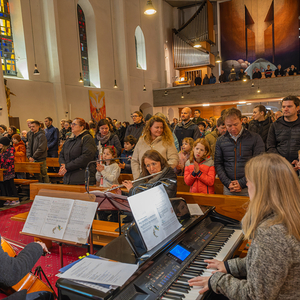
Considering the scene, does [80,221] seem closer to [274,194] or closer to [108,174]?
[274,194]

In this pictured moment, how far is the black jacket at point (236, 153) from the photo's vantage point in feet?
9.06

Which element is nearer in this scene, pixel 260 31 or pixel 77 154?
pixel 77 154

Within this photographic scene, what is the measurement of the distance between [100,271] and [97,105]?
11525 millimetres

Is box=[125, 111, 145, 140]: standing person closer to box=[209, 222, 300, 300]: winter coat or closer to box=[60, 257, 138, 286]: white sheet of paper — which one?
box=[60, 257, 138, 286]: white sheet of paper

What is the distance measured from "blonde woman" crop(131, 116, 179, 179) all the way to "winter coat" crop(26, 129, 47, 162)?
3.22 meters

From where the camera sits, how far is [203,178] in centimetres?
296

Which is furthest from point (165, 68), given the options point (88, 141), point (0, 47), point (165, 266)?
point (165, 266)

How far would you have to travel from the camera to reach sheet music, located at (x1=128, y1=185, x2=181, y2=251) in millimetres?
1470

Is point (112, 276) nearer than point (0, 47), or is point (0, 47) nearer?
point (112, 276)

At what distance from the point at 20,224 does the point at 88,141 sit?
178 cm

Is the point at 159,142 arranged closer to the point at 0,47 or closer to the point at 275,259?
the point at 275,259

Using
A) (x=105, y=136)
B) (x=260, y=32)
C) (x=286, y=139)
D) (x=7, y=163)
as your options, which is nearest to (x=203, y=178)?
(x=286, y=139)

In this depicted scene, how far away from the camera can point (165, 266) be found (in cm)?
144

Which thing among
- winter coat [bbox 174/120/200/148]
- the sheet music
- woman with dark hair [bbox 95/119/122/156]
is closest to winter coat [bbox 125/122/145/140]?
woman with dark hair [bbox 95/119/122/156]
